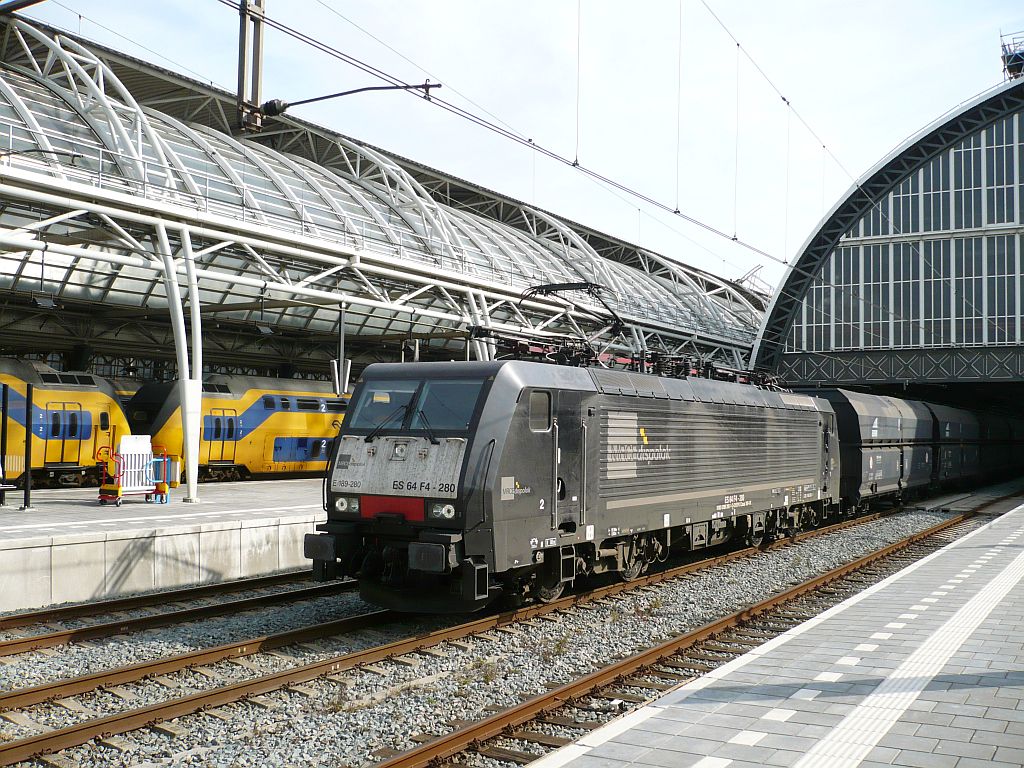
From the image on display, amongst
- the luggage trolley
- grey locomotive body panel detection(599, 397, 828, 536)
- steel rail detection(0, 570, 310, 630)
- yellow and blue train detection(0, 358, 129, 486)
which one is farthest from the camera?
yellow and blue train detection(0, 358, 129, 486)

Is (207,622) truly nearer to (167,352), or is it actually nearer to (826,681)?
(826,681)

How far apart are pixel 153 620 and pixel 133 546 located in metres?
3.04

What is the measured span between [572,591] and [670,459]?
2.74 m

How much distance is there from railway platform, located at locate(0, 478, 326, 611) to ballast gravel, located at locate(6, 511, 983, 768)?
2995 mm

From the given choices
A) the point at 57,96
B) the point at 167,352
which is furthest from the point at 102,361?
the point at 57,96

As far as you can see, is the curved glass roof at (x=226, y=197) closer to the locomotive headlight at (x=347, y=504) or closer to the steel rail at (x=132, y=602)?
the locomotive headlight at (x=347, y=504)

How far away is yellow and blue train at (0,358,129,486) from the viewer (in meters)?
24.1

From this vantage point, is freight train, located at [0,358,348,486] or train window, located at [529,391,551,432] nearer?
train window, located at [529,391,551,432]

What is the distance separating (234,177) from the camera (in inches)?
1180

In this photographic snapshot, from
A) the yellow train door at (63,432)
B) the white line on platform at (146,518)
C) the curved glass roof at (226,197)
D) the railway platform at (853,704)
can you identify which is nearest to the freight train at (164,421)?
the yellow train door at (63,432)

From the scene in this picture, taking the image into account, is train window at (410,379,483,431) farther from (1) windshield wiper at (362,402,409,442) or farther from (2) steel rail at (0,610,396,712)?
(2) steel rail at (0,610,396,712)

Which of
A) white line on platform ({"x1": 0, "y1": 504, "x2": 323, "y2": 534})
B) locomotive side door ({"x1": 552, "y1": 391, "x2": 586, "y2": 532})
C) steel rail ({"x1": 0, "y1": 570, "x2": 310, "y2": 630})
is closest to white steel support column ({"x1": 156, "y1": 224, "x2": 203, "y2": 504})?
white line on platform ({"x1": 0, "y1": 504, "x2": 323, "y2": 534})

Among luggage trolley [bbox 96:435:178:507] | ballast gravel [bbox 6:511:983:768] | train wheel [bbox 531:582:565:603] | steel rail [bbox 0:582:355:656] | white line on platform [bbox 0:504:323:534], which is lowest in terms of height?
ballast gravel [bbox 6:511:983:768]

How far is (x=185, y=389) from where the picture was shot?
20.7m
